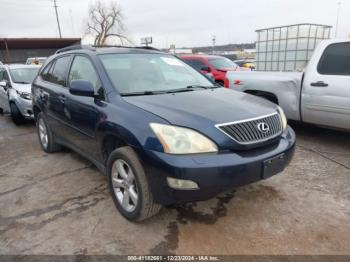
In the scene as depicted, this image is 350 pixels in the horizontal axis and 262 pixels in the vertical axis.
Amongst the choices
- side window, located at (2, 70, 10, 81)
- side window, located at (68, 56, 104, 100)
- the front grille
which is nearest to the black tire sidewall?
side window, located at (68, 56, 104, 100)

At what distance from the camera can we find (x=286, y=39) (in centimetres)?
1112

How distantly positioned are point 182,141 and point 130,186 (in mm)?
763

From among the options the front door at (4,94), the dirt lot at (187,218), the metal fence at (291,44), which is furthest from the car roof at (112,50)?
the metal fence at (291,44)

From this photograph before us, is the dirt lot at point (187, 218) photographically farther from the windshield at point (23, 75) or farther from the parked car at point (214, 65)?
the parked car at point (214, 65)

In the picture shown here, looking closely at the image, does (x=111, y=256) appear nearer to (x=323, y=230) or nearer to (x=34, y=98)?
(x=323, y=230)

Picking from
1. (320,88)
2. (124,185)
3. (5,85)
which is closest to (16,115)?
(5,85)

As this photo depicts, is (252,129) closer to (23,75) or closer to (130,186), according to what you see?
(130,186)

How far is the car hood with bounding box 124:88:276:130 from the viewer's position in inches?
103

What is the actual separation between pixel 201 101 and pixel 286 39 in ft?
30.7

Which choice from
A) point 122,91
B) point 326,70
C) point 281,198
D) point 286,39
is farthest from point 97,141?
point 286,39

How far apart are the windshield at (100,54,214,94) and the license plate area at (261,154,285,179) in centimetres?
135

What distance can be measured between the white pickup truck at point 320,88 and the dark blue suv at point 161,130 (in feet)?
6.03

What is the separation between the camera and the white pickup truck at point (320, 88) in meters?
4.55

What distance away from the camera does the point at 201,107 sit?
2.86 meters
